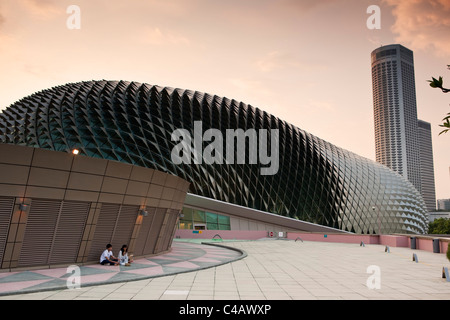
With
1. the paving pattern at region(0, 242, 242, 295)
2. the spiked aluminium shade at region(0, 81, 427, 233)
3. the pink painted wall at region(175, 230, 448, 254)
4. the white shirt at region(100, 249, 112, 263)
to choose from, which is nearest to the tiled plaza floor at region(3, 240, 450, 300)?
the paving pattern at region(0, 242, 242, 295)

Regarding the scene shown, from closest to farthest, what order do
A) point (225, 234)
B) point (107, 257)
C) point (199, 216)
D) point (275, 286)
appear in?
1. point (275, 286)
2. point (107, 257)
3. point (225, 234)
4. point (199, 216)

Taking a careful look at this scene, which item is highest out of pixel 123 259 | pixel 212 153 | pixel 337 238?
pixel 212 153

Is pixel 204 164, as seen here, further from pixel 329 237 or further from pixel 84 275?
pixel 84 275

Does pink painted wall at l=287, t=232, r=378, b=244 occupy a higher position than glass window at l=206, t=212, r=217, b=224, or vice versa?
glass window at l=206, t=212, r=217, b=224

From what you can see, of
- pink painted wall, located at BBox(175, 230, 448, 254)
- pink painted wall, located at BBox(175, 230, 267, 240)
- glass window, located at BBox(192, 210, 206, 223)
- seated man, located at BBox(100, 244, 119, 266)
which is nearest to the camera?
seated man, located at BBox(100, 244, 119, 266)

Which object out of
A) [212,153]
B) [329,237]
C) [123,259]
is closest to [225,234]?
[212,153]

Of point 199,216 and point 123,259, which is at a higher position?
point 199,216

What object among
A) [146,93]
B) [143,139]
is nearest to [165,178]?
[143,139]

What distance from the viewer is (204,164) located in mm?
48719

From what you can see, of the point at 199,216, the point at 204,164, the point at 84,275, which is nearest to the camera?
the point at 84,275

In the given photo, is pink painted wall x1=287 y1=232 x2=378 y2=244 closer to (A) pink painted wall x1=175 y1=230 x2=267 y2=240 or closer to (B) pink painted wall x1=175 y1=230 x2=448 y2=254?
(B) pink painted wall x1=175 y1=230 x2=448 y2=254

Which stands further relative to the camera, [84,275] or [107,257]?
[107,257]

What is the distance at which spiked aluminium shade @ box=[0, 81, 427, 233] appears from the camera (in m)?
44.8

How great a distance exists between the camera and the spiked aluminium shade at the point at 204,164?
4481 cm
